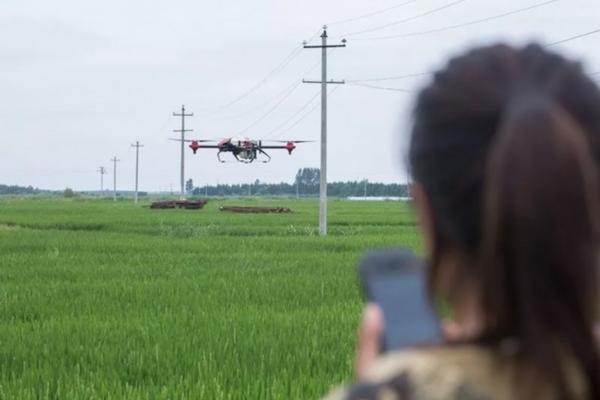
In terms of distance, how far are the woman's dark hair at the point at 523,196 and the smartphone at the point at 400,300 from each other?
0.02 metres

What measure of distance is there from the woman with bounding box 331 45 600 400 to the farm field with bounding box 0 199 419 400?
180 mm

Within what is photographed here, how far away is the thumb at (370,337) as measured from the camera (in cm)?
101

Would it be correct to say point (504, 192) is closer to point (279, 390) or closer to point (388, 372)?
point (388, 372)

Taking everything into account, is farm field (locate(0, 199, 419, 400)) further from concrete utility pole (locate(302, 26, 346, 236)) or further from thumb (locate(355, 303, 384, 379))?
concrete utility pole (locate(302, 26, 346, 236))

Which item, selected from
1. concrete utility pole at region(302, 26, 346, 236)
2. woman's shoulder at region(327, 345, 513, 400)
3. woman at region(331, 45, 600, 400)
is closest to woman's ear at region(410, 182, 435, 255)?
woman at region(331, 45, 600, 400)

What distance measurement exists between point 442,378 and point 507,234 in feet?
0.51

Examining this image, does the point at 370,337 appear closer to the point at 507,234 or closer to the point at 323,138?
the point at 507,234

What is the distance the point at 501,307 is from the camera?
985 millimetres

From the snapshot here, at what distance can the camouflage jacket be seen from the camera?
0.98 meters

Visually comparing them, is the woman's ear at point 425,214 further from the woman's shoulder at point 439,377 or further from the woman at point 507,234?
the woman's shoulder at point 439,377

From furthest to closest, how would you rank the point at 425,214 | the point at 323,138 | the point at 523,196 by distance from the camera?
1. the point at 323,138
2. the point at 425,214
3. the point at 523,196

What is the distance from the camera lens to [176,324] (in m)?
6.70

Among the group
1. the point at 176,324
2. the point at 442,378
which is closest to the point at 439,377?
the point at 442,378

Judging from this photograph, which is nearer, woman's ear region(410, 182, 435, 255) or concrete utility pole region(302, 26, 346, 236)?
woman's ear region(410, 182, 435, 255)
